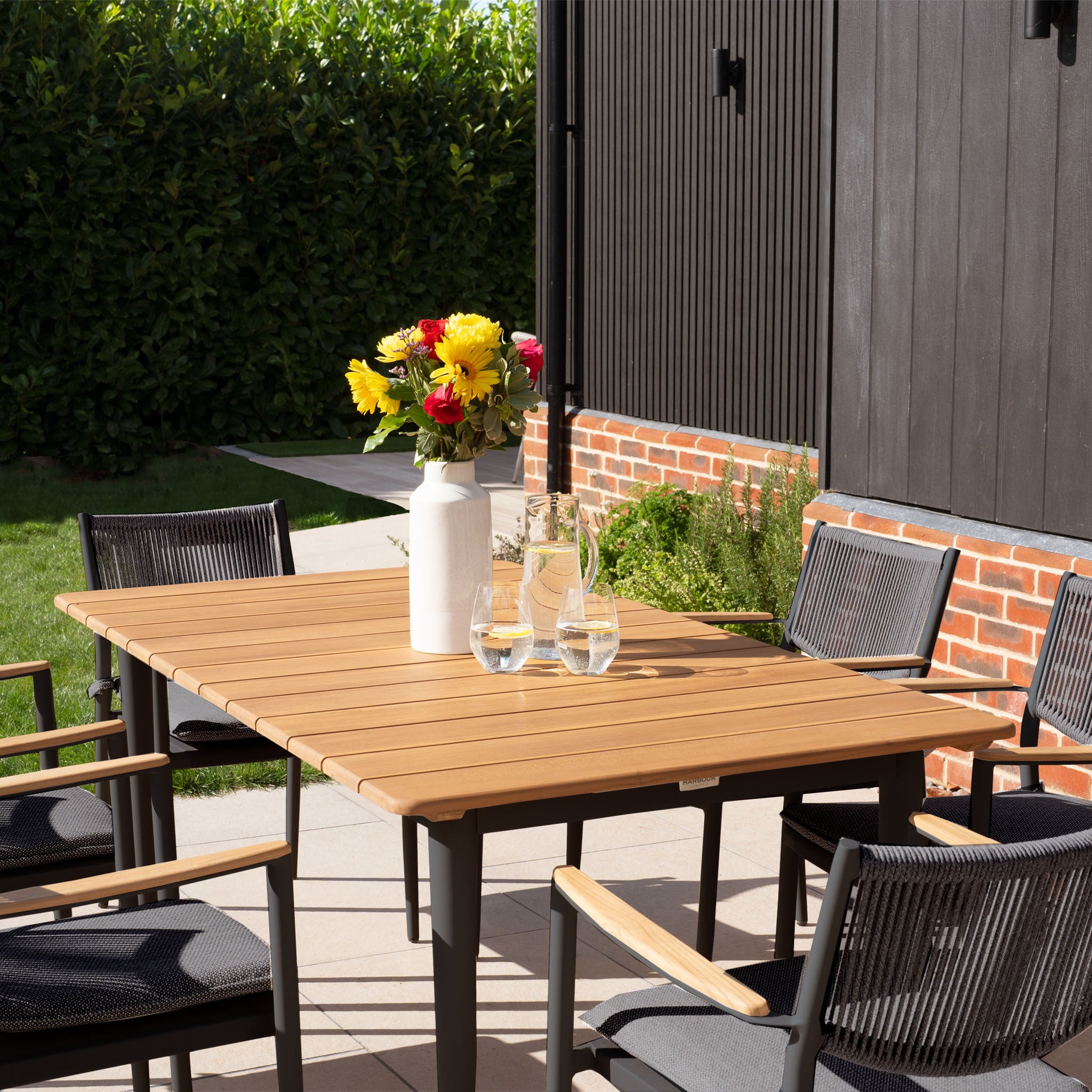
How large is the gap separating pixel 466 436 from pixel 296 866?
1.54 meters

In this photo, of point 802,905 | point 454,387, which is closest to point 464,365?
point 454,387

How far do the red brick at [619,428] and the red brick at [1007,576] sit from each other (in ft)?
8.21

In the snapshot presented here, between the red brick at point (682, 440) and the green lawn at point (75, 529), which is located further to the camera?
the red brick at point (682, 440)

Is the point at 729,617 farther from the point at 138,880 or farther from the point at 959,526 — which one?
the point at 138,880

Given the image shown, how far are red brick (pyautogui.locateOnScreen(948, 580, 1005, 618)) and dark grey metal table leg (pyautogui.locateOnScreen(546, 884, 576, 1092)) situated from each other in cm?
231

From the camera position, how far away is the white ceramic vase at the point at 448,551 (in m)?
2.73

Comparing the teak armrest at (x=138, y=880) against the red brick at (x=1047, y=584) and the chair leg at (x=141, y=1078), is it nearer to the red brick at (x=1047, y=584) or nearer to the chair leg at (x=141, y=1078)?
the chair leg at (x=141, y=1078)

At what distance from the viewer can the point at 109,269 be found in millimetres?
9656

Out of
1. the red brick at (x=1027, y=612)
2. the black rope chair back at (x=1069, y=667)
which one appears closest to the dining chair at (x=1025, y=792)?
the black rope chair back at (x=1069, y=667)

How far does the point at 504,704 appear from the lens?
2.45 metres

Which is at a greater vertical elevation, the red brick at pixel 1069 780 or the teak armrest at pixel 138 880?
the teak armrest at pixel 138 880

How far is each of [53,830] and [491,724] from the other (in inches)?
36.6

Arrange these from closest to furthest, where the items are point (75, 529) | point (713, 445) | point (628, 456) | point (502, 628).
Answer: point (502, 628) → point (713, 445) → point (628, 456) → point (75, 529)

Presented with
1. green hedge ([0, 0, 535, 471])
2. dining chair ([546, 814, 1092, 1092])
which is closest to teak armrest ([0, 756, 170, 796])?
dining chair ([546, 814, 1092, 1092])
